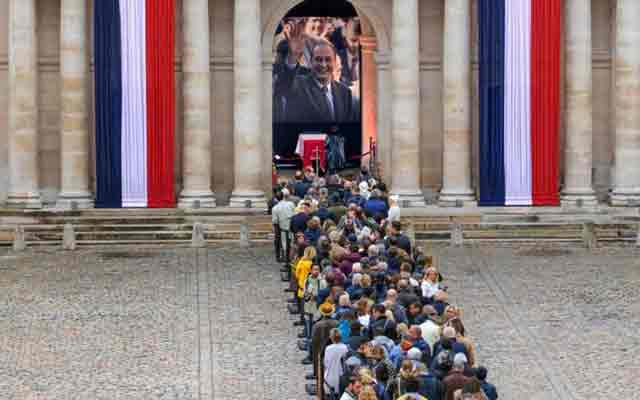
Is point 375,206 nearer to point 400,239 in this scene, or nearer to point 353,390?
point 400,239

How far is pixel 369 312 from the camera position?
4462 centimetres

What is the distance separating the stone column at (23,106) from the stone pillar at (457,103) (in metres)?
15.9

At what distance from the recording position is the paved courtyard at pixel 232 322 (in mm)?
47250

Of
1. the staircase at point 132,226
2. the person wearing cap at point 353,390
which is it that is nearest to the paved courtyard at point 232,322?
the staircase at point 132,226

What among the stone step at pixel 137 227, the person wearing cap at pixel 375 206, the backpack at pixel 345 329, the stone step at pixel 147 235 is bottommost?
the backpack at pixel 345 329

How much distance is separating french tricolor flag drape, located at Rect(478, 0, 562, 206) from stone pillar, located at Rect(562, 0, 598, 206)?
992 millimetres

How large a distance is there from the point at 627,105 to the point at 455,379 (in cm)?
3875

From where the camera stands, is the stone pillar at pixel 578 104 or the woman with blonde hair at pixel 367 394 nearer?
the woman with blonde hair at pixel 367 394

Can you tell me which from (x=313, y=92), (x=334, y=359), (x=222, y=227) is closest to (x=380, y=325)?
(x=334, y=359)

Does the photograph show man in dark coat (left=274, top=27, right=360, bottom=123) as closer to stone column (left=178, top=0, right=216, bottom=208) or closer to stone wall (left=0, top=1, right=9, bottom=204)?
stone column (left=178, top=0, right=216, bottom=208)

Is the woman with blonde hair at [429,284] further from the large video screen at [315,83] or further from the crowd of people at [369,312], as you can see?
the large video screen at [315,83]

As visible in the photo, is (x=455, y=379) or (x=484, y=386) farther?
(x=484, y=386)

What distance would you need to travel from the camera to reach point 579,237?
7162cm

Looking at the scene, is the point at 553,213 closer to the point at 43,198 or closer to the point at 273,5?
the point at 273,5
